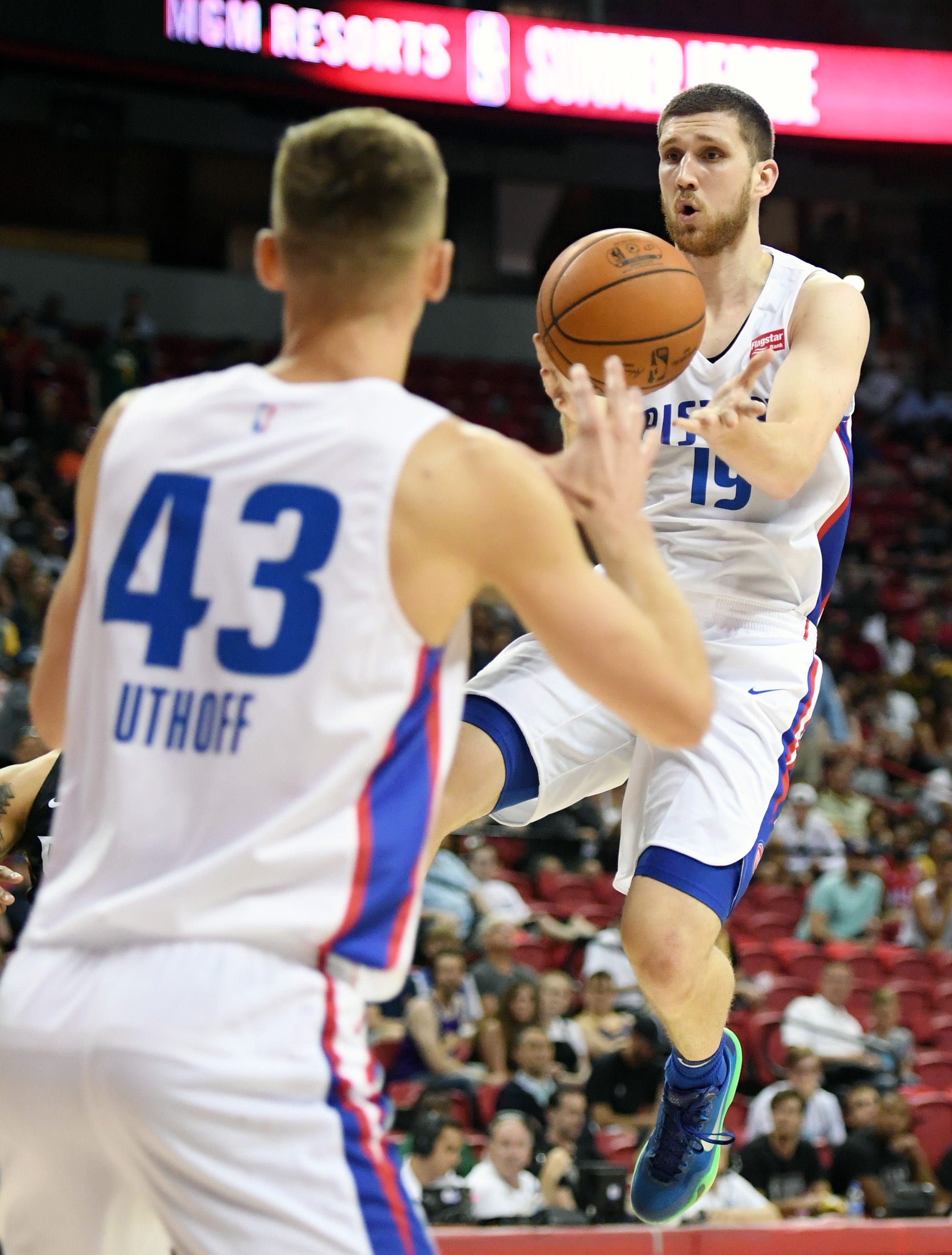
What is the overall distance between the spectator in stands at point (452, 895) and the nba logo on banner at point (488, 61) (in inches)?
343

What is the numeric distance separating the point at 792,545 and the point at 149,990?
86.5 inches

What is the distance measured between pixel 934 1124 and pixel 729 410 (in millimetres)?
6471

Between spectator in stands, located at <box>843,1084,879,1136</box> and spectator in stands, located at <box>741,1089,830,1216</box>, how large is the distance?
509 millimetres

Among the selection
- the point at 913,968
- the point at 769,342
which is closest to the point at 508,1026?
the point at 913,968

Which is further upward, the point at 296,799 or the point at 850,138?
the point at 850,138

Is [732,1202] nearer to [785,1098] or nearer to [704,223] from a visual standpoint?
[785,1098]

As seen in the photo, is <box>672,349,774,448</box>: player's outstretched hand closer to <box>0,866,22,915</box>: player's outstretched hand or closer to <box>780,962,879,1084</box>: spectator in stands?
<box>0,866,22,915</box>: player's outstretched hand

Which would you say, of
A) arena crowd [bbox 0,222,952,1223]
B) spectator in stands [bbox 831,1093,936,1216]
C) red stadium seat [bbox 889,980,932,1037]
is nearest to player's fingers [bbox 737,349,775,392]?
arena crowd [bbox 0,222,952,1223]

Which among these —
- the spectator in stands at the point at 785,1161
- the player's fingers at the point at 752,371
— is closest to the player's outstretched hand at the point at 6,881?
the player's fingers at the point at 752,371

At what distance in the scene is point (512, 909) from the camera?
9680 millimetres

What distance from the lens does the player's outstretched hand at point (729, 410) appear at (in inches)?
113

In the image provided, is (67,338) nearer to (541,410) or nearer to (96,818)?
(541,410)

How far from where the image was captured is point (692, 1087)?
12.1 ft

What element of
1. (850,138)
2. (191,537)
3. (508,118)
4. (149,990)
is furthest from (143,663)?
(850,138)
